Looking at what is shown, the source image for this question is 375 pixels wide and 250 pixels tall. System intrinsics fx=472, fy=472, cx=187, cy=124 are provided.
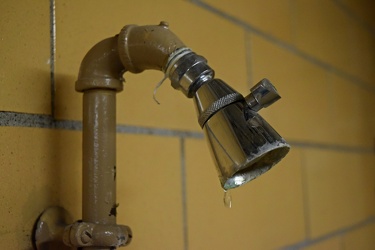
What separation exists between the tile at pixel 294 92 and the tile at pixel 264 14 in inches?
1.4

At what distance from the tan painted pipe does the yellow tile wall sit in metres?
0.06

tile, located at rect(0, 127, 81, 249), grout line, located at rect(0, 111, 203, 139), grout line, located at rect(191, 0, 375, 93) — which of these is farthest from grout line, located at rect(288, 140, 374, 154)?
tile, located at rect(0, 127, 81, 249)

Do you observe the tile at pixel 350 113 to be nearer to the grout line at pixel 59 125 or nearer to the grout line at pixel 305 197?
the grout line at pixel 305 197

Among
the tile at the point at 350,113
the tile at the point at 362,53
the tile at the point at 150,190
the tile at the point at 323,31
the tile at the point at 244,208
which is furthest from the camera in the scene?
the tile at the point at 362,53

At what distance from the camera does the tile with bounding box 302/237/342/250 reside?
1.15m

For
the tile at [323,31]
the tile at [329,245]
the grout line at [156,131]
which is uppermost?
the tile at [323,31]

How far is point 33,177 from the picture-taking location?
55cm

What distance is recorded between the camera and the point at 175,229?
73 centimetres

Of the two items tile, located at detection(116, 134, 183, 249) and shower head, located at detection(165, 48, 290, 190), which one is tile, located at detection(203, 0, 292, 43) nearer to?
tile, located at detection(116, 134, 183, 249)

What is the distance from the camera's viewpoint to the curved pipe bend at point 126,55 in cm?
51

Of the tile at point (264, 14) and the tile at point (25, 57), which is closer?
the tile at point (25, 57)

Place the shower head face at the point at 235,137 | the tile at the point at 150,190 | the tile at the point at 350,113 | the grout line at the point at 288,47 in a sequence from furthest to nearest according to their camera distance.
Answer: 1. the tile at the point at 350,113
2. the grout line at the point at 288,47
3. the tile at the point at 150,190
4. the shower head face at the point at 235,137

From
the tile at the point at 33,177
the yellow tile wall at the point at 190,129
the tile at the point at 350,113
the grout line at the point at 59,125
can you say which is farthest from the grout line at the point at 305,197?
the tile at the point at 33,177

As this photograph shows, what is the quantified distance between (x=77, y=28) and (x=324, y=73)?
35.7 inches
